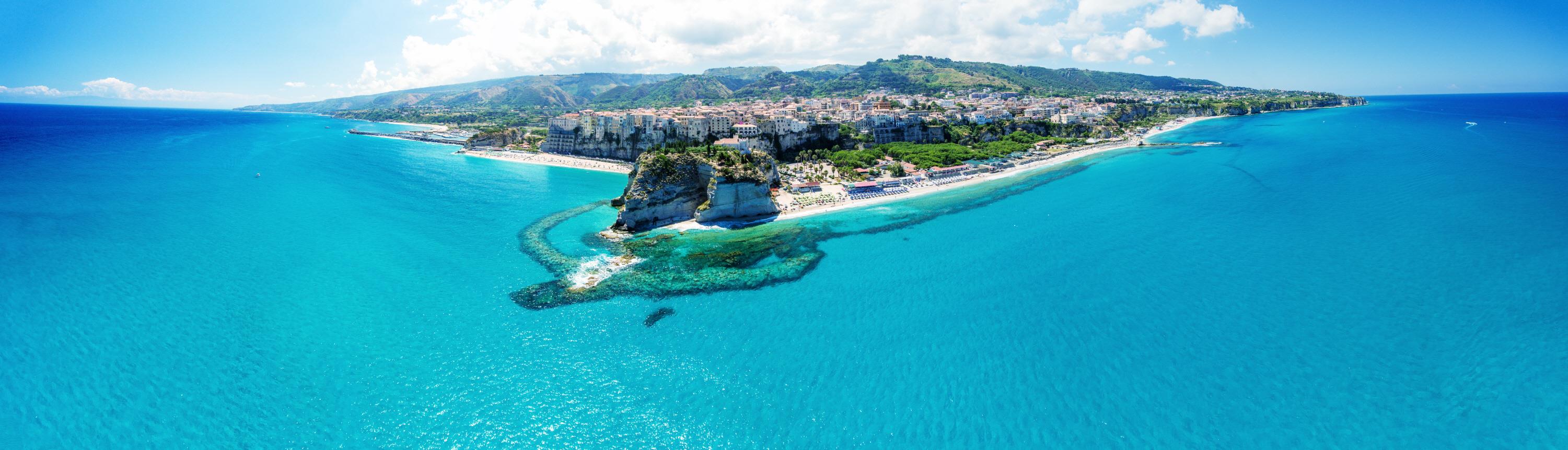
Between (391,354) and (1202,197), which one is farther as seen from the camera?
(1202,197)

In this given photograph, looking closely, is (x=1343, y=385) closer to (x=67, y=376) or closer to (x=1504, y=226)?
(x=1504, y=226)

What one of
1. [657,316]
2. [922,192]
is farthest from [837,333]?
[922,192]

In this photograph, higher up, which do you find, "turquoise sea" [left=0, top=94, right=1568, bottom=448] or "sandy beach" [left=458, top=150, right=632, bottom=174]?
"sandy beach" [left=458, top=150, right=632, bottom=174]

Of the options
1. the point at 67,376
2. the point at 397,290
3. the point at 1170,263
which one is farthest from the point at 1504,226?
the point at 67,376

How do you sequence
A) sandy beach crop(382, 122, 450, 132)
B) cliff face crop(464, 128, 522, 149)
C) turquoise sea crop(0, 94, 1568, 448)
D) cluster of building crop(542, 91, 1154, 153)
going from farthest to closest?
sandy beach crop(382, 122, 450, 132) < cliff face crop(464, 128, 522, 149) < cluster of building crop(542, 91, 1154, 153) < turquoise sea crop(0, 94, 1568, 448)

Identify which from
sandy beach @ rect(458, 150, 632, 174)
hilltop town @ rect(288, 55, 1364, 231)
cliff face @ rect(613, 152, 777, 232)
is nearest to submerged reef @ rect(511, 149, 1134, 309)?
cliff face @ rect(613, 152, 777, 232)

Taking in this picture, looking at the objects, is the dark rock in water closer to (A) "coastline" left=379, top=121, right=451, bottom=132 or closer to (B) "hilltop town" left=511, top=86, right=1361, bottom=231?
(B) "hilltop town" left=511, top=86, right=1361, bottom=231
